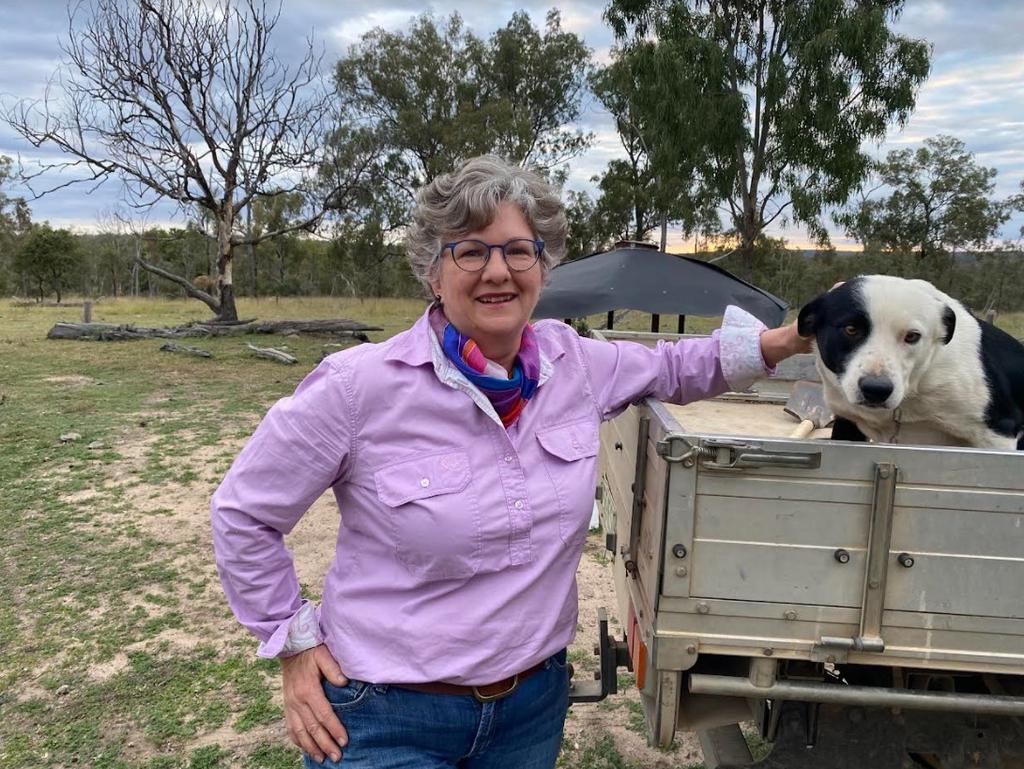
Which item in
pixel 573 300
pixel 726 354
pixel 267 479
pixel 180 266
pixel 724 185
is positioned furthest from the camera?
pixel 180 266

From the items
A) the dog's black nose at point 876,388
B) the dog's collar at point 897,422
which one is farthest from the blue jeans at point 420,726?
the dog's collar at point 897,422

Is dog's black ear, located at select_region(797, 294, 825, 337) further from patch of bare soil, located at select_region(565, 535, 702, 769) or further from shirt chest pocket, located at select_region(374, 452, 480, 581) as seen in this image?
patch of bare soil, located at select_region(565, 535, 702, 769)

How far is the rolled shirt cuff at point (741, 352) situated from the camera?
2.04 metres

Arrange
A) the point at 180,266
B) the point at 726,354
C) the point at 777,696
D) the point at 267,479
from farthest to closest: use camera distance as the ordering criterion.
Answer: the point at 180,266, the point at 726,354, the point at 777,696, the point at 267,479

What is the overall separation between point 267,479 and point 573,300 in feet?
21.7

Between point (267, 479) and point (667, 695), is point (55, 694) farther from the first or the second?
point (667, 695)

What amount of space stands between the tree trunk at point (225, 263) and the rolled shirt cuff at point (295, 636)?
19293mm

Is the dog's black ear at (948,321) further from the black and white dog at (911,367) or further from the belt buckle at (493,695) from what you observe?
the belt buckle at (493,695)

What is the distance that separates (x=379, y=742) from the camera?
1553 mm

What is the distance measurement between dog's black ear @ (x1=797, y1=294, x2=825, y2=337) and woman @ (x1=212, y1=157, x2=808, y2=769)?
82cm

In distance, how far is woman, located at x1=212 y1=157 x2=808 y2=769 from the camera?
1521 millimetres

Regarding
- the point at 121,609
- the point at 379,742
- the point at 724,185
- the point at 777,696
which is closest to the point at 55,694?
the point at 121,609

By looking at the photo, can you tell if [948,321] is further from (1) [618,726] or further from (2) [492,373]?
(1) [618,726]

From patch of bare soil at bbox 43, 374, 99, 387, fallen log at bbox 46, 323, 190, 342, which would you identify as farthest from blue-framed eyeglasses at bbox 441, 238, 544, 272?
fallen log at bbox 46, 323, 190, 342
